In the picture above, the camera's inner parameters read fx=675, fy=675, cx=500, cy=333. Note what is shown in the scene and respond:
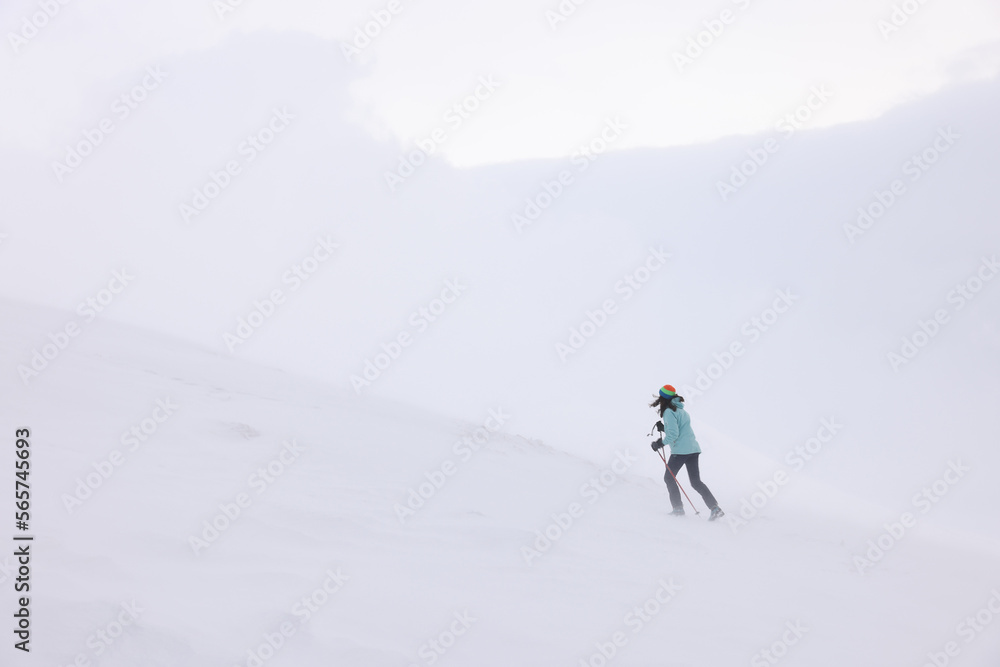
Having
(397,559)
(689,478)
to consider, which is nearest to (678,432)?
(689,478)

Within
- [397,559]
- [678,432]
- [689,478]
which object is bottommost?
[397,559]

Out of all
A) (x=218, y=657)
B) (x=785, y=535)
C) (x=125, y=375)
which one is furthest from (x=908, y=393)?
(x=218, y=657)

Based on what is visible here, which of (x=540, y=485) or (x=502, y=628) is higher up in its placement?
(x=540, y=485)

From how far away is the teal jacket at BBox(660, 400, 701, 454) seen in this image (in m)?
7.79

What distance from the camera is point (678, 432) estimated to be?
25.6ft

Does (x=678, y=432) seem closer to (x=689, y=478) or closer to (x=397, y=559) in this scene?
(x=689, y=478)

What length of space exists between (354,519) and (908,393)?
3157 cm

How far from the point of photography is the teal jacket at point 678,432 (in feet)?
25.6

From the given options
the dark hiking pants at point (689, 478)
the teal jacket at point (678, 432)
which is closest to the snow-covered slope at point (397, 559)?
the dark hiking pants at point (689, 478)

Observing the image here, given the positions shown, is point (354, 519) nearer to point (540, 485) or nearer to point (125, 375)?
point (540, 485)

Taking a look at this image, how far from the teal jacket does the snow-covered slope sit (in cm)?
88

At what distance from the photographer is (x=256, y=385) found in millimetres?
11438

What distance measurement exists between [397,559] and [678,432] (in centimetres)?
427

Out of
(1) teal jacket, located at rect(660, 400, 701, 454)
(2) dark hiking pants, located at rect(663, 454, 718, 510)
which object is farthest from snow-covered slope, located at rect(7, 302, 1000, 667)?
(1) teal jacket, located at rect(660, 400, 701, 454)
